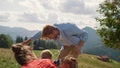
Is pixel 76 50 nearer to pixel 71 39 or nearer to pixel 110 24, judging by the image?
pixel 71 39

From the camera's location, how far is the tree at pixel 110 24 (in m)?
39.7

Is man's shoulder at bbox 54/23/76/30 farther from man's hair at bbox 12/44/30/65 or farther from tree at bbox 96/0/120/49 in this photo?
tree at bbox 96/0/120/49

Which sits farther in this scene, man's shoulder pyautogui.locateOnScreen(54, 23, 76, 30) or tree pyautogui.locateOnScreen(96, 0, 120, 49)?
tree pyautogui.locateOnScreen(96, 0, 120, 49)

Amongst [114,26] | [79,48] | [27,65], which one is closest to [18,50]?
[27,65]

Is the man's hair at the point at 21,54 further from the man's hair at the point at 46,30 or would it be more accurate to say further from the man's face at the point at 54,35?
the man's face at the point at 54,35

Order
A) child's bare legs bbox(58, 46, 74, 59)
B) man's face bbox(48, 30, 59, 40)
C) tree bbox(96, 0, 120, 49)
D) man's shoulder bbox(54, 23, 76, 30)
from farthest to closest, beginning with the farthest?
tree bbox(96, 0, 120, 49)
child's bare legs bbox(58, 46, 74, 59)
man's shoulder bbox(54, 23, 76, 30)
man's face bbox(48, 30, 59, 40)

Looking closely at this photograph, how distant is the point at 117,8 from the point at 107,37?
3348 mm

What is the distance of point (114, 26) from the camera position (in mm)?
40281

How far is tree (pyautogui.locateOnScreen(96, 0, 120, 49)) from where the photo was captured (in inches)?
1565

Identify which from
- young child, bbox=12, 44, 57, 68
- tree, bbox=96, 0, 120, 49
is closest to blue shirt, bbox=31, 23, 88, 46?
young child, bbox=12, 44, 57, 68

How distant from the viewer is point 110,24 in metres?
40.8

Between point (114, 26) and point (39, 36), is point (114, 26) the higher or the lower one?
the lower one

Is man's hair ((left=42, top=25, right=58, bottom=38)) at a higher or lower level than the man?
higher

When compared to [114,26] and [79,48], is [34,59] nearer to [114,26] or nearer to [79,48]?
[79,48]
